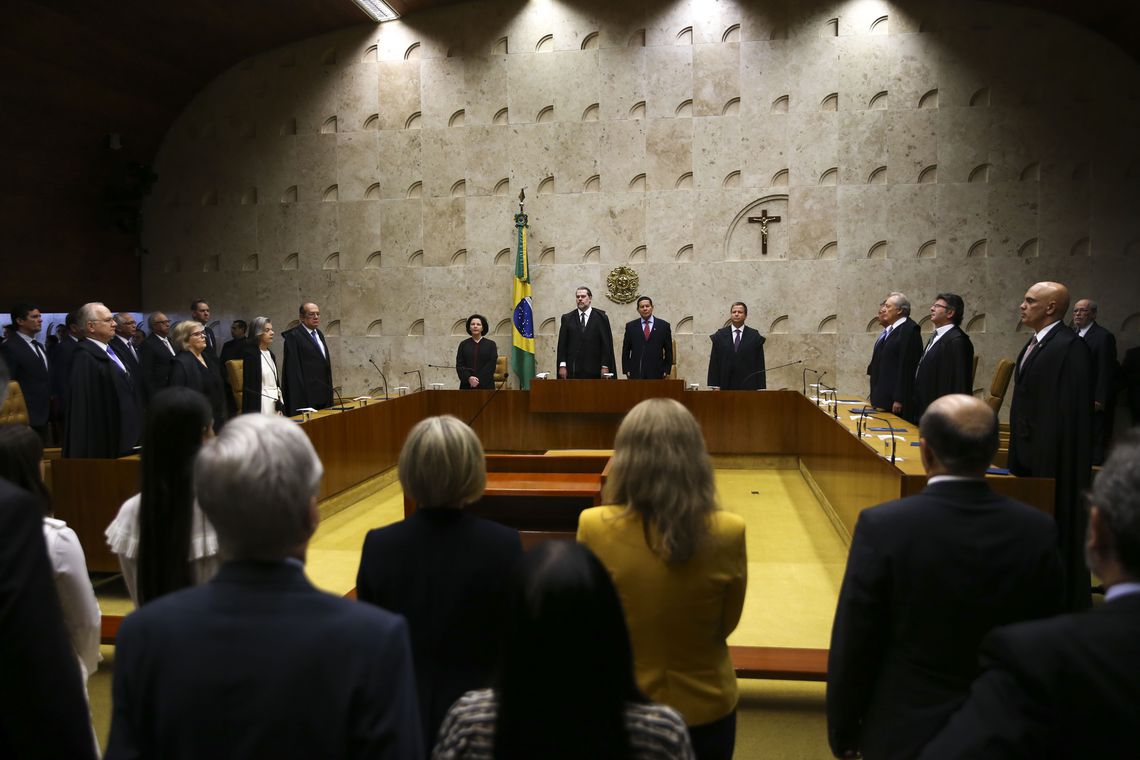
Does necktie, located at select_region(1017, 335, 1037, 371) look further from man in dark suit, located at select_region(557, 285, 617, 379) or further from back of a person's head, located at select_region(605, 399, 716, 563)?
man in dark suit, located at select_region(557, 285, 617, 379)

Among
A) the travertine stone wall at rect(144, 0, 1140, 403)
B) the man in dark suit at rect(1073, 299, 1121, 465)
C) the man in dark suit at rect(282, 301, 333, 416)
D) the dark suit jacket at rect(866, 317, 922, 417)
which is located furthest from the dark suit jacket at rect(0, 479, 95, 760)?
the travertine stone wall at rect(144, 0, 1140, 403)

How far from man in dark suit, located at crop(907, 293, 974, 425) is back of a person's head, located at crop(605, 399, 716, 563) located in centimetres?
462

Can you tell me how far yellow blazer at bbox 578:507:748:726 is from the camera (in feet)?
5.36

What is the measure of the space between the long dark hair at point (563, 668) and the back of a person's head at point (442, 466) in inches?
29.5

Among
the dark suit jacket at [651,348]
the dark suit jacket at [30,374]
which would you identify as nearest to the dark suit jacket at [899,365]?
the dark suit jacket at [651,348]

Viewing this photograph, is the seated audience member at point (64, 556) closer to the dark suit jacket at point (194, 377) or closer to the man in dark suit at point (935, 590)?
the man in dark suit at point (935, 590)

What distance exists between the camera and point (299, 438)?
117 centimetres

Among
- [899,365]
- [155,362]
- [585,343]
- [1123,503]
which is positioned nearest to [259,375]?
[155,362]

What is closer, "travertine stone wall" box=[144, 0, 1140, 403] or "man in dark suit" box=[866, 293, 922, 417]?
"man in dark suit" box=[866, 293, 922, 417]

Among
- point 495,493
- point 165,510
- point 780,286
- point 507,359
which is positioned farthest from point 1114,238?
point 165,510

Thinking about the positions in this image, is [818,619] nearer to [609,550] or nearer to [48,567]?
[609,550]

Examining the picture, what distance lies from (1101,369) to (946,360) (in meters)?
2.18

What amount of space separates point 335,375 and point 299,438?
379 inches

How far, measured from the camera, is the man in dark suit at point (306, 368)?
7.30 metres
